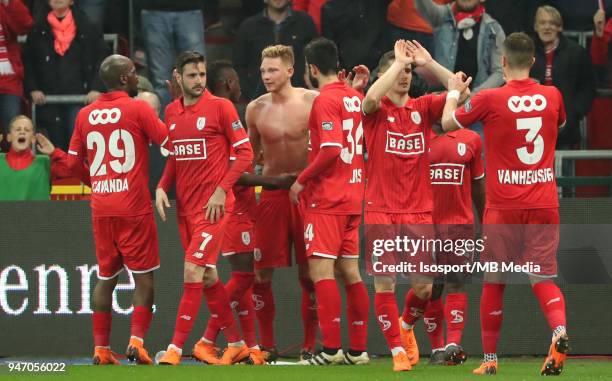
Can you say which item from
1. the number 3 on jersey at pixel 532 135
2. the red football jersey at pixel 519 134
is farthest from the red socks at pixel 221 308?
the number 3 on jersey at pixel 532 135

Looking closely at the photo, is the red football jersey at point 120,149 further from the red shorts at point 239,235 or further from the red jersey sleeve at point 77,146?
the red shorts at point 239,235

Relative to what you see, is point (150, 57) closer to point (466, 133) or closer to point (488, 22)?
point (488, 22)

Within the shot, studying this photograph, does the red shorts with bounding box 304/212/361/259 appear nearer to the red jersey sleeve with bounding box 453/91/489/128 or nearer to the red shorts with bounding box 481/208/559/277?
the red shorts with bounding box 481/208/559/277

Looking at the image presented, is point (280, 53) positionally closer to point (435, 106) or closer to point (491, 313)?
point (435, 106)

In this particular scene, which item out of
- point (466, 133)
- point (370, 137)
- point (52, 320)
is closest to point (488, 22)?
point (466, 133)

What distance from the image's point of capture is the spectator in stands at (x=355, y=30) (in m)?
14.6

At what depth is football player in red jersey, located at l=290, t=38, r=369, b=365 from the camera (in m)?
10.5

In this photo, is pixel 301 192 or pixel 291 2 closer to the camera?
pixel 301 192

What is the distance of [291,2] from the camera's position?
15141 mm

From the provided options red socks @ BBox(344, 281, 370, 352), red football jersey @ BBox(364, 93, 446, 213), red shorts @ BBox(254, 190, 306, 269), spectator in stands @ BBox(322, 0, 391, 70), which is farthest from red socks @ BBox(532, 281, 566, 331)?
spectator in stands @ BBox(322, 0, 391, 70)

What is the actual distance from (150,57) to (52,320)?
127 inches

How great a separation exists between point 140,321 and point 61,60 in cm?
452

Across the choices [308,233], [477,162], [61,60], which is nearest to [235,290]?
[308,233]

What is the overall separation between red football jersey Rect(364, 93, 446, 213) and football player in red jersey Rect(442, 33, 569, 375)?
0.64m
